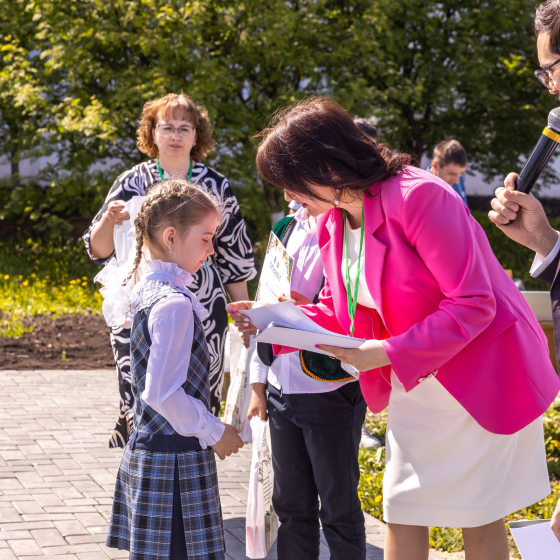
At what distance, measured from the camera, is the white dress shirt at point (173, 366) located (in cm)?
261

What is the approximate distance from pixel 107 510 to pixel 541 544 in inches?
117

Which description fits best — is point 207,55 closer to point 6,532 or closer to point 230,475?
point 230,475

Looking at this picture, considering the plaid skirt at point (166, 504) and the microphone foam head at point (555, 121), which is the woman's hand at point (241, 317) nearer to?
the plaid skirt at point (166, 504)

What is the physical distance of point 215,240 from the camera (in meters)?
4.13

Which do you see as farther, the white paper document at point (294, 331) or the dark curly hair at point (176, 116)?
the dark curly hair at point (176, 116)

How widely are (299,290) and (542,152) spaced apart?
1287 mm

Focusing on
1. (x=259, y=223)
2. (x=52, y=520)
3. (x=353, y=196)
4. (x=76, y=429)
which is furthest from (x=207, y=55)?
(x=353, y=196)

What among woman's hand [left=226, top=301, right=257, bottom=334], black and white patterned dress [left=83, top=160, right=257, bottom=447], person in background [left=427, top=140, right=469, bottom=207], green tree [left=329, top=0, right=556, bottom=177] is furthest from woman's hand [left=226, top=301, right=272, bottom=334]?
green tree [left=329, top=0, right=556, bottom=177]

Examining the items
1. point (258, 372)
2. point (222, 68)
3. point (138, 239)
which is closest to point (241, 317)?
point (258, 372)

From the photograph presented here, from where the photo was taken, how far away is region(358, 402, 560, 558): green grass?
4279mm

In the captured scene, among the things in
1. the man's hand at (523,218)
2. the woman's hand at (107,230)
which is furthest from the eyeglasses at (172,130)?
the man's hand at (523,218)

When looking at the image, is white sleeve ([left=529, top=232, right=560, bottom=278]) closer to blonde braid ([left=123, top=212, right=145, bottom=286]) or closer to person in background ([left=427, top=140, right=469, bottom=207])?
blonde braid ([left=123, top=212, right=145, bottom=286])

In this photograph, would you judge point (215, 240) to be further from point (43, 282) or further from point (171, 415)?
point (43, 282)

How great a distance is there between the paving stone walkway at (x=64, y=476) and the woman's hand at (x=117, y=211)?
1.71 m
